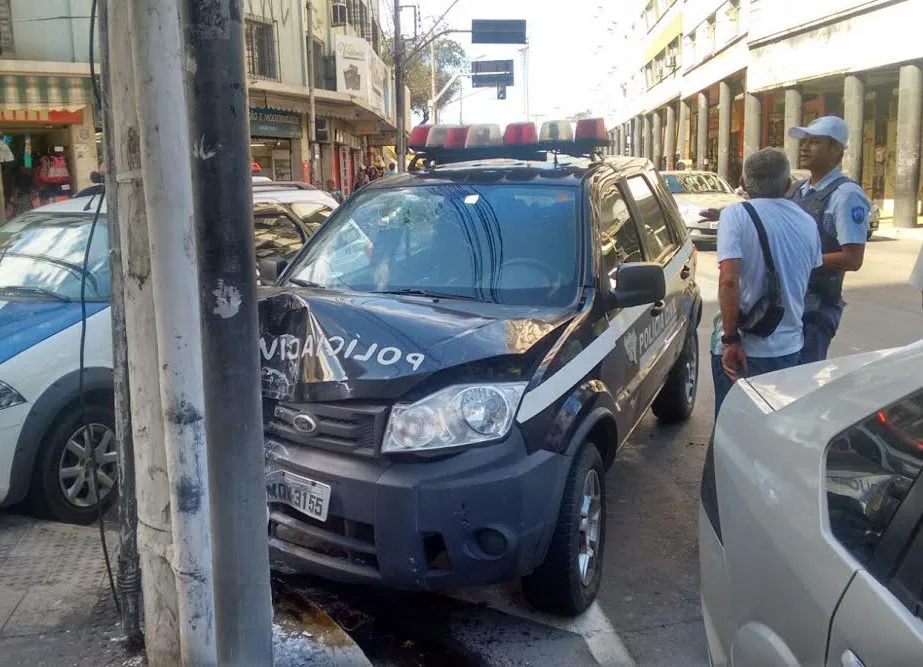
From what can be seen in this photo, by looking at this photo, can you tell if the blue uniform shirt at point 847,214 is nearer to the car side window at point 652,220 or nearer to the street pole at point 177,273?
the car side window at point 652,220

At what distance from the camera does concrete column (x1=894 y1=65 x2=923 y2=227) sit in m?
19.9

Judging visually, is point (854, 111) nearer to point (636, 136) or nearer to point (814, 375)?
point (814, 375)

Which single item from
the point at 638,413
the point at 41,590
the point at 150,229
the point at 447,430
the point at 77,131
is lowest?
the point at 41,590

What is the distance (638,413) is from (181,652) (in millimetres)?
2534

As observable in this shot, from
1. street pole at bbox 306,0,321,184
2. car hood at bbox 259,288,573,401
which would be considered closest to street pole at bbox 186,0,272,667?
car hood at bbox 259,288,573,401

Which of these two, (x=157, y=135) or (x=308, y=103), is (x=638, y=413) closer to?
(x=157, y=135)

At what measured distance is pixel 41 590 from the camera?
3.55m

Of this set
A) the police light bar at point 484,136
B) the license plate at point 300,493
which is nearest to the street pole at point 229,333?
the license plate at point 300,493

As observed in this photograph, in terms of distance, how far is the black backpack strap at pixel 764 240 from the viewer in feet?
12.9

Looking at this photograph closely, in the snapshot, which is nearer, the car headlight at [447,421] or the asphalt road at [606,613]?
the car headlight at [447,421]

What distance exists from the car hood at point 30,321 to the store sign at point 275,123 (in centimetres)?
1952

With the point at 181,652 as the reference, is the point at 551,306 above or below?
above

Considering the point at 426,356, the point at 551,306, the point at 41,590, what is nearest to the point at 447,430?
the point at 426,356

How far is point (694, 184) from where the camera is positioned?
59.1 ft
